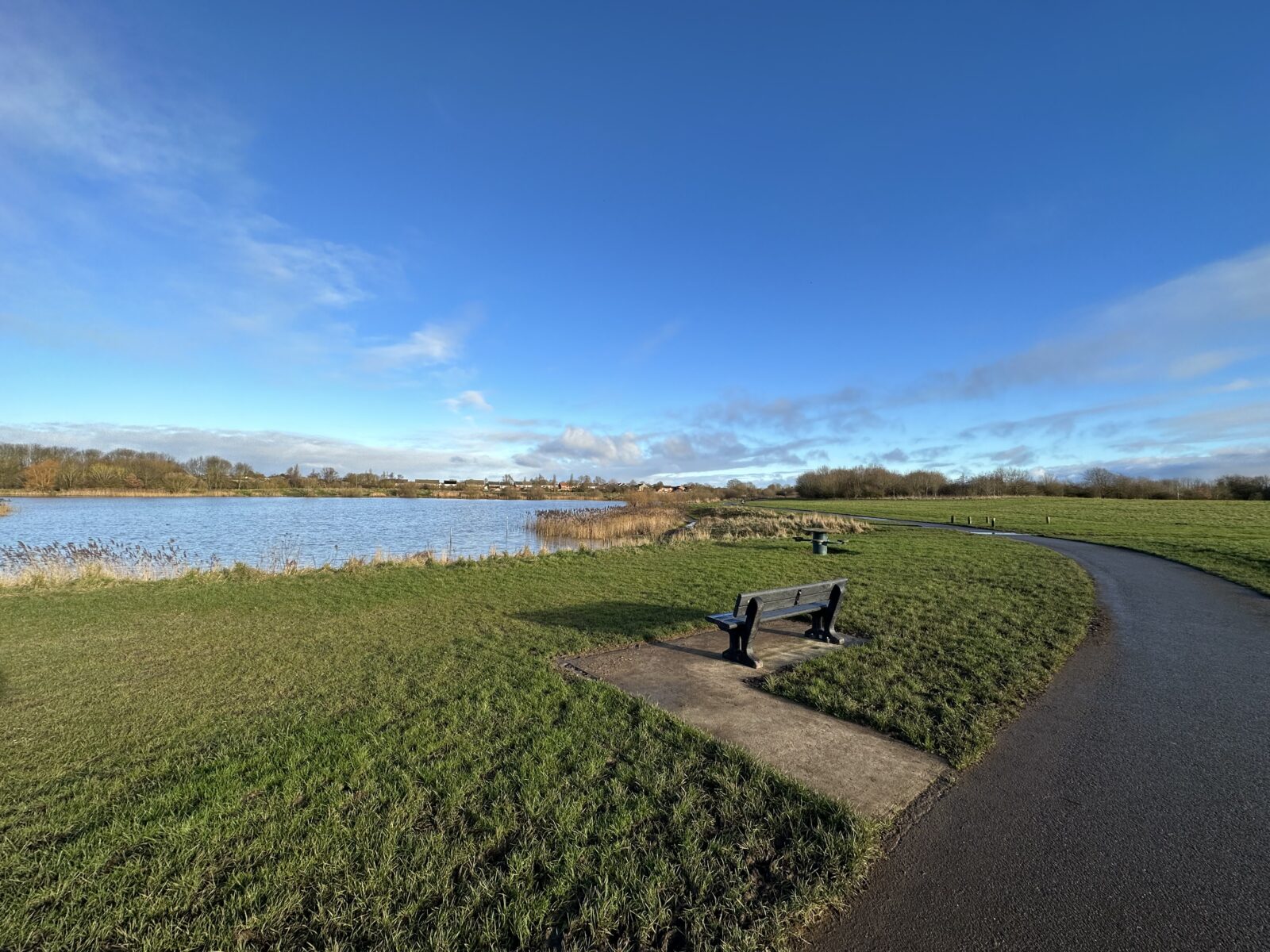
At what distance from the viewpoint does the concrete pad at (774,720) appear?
3.65 meters

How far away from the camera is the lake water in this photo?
1936cm

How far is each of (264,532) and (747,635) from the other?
86.1 ft

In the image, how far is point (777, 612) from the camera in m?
6.44

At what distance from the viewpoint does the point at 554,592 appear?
34.4 feet

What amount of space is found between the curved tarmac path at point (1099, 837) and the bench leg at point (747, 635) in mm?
2431

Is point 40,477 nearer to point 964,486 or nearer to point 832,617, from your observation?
point 832,617

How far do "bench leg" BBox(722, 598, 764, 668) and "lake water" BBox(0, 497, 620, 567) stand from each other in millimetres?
12754

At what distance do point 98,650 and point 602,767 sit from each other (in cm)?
722

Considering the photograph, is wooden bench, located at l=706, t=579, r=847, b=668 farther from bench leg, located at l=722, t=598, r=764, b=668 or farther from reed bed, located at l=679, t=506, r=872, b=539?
reed bed, located at l=679, t=506, r=872, b=539

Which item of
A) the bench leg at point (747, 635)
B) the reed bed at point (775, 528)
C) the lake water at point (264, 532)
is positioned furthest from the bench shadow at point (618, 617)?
the reed bed at point (775, 528)

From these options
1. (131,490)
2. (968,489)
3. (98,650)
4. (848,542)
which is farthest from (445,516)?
(968,489)

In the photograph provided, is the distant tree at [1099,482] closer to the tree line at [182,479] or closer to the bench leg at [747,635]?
the tree line at [182,479]

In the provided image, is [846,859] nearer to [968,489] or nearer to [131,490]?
[131,490]

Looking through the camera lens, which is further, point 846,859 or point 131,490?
point 131,490
